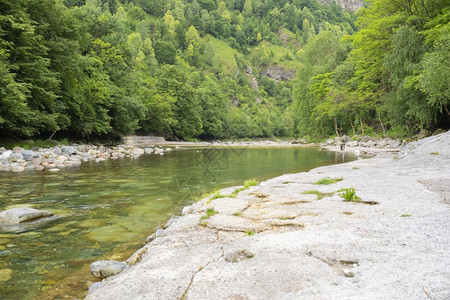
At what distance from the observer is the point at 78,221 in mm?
6199

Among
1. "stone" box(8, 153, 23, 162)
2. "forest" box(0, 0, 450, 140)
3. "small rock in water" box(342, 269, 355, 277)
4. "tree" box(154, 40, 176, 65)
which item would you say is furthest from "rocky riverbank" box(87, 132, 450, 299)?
"tree" box(154, 40, 176, 65)

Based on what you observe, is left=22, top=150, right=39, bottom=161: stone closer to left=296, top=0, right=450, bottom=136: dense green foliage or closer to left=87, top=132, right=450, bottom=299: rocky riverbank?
left=87, top=132, right=450, bottom=299: rocky riverbank

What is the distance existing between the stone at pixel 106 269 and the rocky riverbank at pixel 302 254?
114 mm

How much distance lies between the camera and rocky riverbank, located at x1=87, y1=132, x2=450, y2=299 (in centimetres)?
239

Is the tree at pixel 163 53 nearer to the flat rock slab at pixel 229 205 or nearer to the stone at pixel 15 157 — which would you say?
the stone at pixel 15 157

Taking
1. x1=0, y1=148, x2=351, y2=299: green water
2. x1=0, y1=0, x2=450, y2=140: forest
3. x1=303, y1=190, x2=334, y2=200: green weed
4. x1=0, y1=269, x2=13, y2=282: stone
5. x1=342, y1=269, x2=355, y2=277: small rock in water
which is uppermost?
x1=0, y1=0, x2=450, y2=140: forest

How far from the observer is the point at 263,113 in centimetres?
12294

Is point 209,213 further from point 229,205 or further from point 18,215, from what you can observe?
point 18,215

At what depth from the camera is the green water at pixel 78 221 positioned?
12.1ft

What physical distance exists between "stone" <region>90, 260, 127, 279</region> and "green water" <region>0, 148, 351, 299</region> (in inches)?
5.6

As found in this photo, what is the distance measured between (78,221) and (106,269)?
3.06 meters

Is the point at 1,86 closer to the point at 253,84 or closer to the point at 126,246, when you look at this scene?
the point at 126,246

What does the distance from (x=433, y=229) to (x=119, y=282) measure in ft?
12.4

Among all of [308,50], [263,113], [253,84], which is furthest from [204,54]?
[308,50]
